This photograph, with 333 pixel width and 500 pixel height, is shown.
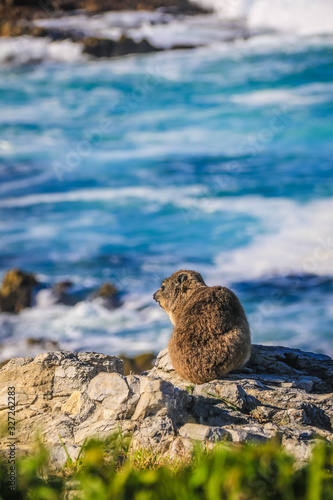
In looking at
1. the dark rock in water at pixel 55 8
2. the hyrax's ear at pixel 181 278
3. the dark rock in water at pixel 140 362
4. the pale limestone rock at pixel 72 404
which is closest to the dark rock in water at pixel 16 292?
the dark rock in water at pixel 140 362

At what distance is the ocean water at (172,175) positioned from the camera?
17.2 meters

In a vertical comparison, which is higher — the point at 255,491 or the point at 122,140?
the point at 122,140

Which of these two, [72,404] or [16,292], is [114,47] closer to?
[16,292]

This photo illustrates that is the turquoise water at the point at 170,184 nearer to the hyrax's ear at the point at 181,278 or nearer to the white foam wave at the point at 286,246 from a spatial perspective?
A: the white foam wave at the point at 286,246

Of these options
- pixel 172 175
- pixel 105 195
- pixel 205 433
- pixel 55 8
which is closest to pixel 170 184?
pixel 172 175

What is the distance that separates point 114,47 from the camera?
42.5 m

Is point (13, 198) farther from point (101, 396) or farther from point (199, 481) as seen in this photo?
point (199, 481)

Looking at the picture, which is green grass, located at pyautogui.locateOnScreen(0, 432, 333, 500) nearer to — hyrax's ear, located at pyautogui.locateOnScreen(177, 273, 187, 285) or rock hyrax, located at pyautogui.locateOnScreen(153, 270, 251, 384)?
rock hyrax, located at pyautogui.locateOnScreen(153, 270, 251, 384)

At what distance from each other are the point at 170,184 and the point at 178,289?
19.1 meters

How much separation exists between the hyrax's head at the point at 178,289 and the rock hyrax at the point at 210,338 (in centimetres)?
75

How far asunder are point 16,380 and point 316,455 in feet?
12.7

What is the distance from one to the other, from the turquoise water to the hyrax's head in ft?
23.5

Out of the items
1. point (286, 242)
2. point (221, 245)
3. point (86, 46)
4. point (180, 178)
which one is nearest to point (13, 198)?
point (180, 178)

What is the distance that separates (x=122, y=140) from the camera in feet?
107
